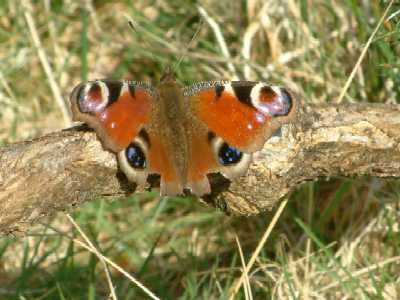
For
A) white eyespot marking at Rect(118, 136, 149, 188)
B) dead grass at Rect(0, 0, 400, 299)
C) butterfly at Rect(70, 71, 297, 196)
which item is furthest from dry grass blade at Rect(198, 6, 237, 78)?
white eyespot marking at Rect(118, 136, 149, 188)

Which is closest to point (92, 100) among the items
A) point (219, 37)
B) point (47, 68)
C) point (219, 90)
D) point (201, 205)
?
point (219, 90)

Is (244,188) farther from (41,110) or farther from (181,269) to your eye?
(41,110)

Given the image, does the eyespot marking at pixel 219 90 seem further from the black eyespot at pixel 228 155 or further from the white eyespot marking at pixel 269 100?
the black eyespot at pixel 228 155

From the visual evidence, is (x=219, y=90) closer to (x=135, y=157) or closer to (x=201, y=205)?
(x=135, y=157)

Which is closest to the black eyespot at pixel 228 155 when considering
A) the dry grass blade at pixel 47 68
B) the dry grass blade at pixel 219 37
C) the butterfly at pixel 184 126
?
the butterfly at pixel 184 126

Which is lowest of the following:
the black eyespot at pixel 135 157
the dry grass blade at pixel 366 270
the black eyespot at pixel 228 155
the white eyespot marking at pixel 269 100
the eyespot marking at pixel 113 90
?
the dry grass blade at pixel 366 270

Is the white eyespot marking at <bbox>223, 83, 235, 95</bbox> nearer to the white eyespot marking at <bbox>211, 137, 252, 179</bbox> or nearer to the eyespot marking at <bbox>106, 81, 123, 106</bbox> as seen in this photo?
the white eyespot marking at <bbox>211, 137, 252, 179</bbox>
